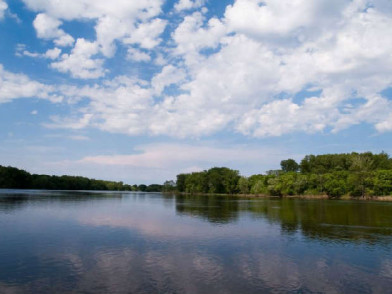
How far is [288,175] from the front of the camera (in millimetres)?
171125

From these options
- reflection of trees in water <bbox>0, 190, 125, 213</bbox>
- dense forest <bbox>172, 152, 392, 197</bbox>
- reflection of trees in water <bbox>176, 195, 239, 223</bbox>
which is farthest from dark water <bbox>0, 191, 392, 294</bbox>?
dense forest <bbox>172, 152, 392, 197</bbox>

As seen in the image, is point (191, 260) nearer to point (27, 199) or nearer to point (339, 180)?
point (27, 199)

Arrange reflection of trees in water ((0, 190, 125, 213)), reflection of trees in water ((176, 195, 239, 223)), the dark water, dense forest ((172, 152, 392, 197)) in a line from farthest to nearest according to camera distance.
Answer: dense forest ((172, 152, 392, 197)) < reflection of trees in water ((0, 190, 125, 213)) < reflection of trees in water ((176, 195, 239, 223)) < the dark water

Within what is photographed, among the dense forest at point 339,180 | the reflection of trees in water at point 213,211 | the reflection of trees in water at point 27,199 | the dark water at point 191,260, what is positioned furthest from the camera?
the dense forest at point 339,180

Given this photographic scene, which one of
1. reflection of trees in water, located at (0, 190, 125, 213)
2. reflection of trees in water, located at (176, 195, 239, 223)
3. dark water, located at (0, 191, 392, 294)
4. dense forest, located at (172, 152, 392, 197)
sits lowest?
reflection of trees in water, located at (176, 195, 239, 223)

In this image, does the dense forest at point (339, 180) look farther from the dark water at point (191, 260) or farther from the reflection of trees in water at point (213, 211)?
the dark water at point (191, 260)

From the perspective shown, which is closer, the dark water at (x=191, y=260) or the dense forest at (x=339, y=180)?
the dark water at (x=191, y=260)

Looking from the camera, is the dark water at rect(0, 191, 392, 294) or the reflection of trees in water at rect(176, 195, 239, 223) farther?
the reflection of trees in water at rect(176, 195, 239, 223)

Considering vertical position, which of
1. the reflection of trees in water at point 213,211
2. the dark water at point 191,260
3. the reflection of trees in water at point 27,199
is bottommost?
the reflection of trees in water at point 213,211

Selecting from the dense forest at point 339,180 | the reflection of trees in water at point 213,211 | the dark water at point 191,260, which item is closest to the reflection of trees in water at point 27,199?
the dark water at point 191,260

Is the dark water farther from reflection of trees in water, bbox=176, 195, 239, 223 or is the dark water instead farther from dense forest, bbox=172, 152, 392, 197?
dense forest, bbox=172, 152, 392, 197

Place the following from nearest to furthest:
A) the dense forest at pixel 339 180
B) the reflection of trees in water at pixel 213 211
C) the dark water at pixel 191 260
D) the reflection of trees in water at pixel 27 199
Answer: the dark water at pixel 191 260
the reflection of trees in water at pixel 213 211
the reflection of trees in water at pixel 27 199
the dense forest at pixel 339 180

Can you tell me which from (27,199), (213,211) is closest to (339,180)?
(213,211)

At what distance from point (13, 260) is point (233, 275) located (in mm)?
15698
